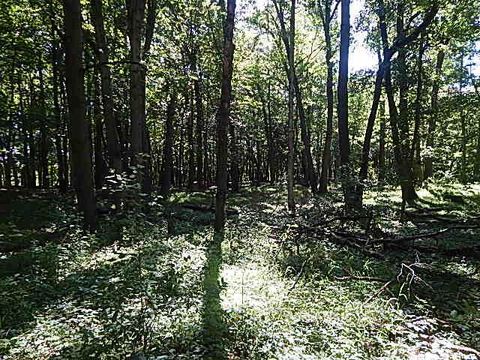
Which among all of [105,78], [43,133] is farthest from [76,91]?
[43,133]

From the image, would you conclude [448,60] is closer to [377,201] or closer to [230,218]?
[377,201]

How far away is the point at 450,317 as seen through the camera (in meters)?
5.38

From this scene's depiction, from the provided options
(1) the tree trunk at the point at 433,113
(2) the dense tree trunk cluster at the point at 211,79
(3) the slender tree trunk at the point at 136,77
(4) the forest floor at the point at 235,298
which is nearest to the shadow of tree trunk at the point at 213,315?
(4) the forest floor at the point at 235,298

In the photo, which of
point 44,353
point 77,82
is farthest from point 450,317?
point 77,82

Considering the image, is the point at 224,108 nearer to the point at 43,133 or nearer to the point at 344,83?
the point at 344,83

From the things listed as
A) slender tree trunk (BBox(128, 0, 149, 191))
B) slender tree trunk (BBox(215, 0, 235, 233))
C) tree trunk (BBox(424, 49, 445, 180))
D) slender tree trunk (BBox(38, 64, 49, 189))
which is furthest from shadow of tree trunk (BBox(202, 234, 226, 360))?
slender tree trunk (BBox(38, 64, 49, 189))

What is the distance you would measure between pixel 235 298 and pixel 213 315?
761mm

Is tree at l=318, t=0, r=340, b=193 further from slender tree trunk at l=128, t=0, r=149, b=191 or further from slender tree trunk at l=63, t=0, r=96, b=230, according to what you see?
slender tree trunk at l=63, t=0, r=96, b=230

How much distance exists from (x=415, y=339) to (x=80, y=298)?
4.45 metres

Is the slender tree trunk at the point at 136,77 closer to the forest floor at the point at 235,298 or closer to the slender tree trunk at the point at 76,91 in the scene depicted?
the slender tree trunk at the point at 76,91

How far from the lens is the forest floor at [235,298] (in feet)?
13.3

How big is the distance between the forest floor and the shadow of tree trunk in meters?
0.02

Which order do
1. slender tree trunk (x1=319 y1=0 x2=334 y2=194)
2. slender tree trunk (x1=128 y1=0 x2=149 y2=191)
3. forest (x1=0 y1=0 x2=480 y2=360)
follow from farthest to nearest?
slender tree trunk (x1=319 y1=0 x2=334 y2=194) < slender tree trunk (x1=128 y1=0 x2=149 y2=191) < forest (x1=0 y1=0 x2=480 y2=360)

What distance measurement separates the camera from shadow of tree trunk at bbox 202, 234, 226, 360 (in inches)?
158
